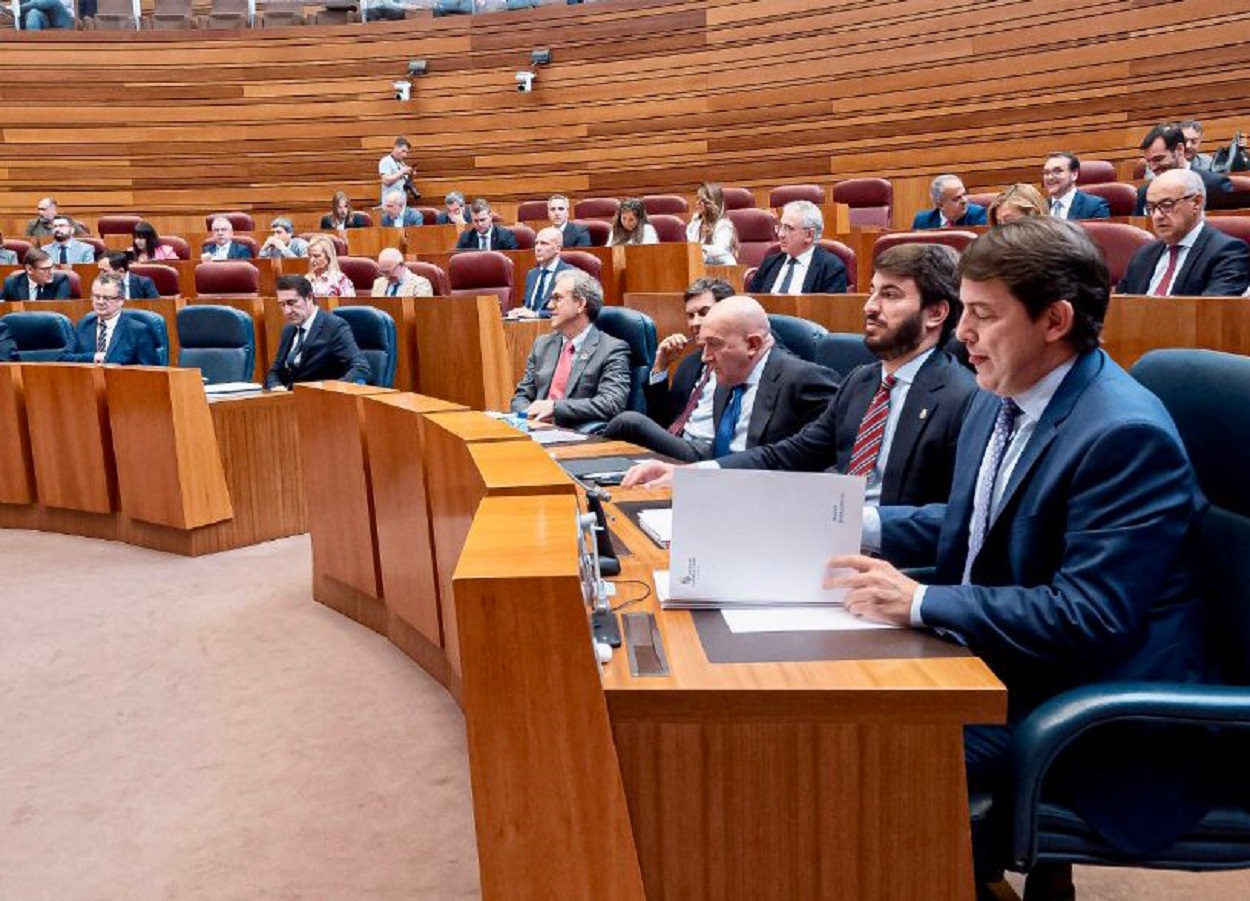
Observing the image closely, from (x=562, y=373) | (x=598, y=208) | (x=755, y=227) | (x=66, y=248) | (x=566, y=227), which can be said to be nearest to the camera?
(x=562, y=373)

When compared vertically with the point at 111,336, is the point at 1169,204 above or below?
above

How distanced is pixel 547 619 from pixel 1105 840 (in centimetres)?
55

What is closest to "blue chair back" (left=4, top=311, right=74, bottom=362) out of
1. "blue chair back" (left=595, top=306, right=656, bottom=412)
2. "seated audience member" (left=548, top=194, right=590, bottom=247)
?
"seated audience member" (left=548, top=194, right=590, bottom=247)

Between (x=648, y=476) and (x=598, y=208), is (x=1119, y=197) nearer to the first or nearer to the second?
(x=598, y=208)

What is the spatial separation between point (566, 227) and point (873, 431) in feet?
14.6

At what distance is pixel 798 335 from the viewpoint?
2525mm

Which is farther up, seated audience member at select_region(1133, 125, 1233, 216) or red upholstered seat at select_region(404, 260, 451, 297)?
seated audience member at select_region(1133, 125, 1233, 216)

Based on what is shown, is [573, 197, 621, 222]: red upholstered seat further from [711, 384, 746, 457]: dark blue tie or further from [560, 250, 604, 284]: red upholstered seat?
[711, 384, 746, 457]: dark blue tie

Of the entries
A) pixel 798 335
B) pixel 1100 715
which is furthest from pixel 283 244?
pixel 1100 715

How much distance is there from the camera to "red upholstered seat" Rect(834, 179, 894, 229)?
6.52 meters

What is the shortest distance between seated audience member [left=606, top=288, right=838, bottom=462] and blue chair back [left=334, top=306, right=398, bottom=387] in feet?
5.79

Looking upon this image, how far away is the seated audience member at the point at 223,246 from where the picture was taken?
22.0 feet

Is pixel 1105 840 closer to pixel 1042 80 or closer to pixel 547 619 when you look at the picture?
pixel 547 619

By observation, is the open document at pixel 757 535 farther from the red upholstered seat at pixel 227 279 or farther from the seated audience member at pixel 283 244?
the seated audience member at pixel 283 244
